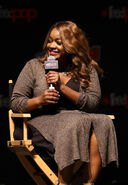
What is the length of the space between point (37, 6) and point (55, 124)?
166 cm

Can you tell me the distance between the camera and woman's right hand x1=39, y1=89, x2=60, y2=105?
10.5 ft

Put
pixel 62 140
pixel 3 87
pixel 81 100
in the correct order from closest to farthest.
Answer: pixel 62 140 < pixel 81 100 < pixel 3 87

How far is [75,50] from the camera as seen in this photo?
3.54 meters

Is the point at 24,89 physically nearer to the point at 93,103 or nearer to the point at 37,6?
the point at 93,103

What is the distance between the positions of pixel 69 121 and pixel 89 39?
5.31 ft

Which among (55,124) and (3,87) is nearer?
(55,124)

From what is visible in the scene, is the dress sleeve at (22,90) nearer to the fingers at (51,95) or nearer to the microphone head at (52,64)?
the fingers at (51,95)

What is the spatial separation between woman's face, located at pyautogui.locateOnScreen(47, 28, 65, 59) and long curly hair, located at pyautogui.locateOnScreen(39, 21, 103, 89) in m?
0.03

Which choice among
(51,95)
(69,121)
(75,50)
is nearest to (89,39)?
(75,50)

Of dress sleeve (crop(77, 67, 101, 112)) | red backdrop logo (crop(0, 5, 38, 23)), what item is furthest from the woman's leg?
red backdrop logo (crop(0, 5, 38, 23))

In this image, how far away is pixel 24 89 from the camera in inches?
136

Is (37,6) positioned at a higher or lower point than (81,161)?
higher

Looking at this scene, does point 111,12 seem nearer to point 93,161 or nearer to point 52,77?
point 52,77

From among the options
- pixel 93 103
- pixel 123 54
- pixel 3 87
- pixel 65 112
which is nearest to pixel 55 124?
pixel 65 112
